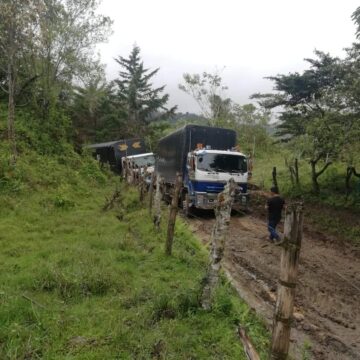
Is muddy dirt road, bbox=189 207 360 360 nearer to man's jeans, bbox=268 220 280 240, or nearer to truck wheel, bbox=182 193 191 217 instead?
man's jeans, bbox=268 220 280 240

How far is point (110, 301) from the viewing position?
6.12 metres

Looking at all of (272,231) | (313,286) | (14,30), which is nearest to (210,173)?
(272,231)

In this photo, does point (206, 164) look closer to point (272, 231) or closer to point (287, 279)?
point (272, 231)

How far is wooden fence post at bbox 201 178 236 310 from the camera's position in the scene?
224 inches

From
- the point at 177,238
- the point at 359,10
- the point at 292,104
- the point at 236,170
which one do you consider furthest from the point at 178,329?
the point at 292,104

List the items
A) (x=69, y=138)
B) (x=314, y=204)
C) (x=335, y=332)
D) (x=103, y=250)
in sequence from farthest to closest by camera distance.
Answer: (x=69, y=138), (x=314, y=204), (x=103, y=250), (x=335, y=332)

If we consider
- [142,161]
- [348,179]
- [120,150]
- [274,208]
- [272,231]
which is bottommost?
[272,231]

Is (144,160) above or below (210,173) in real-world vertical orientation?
below

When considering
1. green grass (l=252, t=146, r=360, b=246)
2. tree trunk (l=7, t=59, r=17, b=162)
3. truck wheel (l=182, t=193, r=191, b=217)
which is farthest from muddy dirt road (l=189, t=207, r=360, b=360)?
tree trunk (l=7, t=59, r=17, b=162)

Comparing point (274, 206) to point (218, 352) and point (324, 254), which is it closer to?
point (324, 254)

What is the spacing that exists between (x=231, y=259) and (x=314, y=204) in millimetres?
7798

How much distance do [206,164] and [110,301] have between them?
873 centimetres

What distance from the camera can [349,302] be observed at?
22.4ft

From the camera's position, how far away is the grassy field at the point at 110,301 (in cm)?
482
